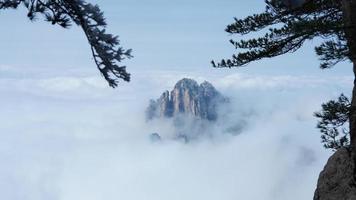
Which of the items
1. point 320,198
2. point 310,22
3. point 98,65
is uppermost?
point 310,22

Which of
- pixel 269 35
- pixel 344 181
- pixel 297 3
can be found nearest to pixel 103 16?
pixel 297 3

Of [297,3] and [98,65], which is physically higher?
[297,3]

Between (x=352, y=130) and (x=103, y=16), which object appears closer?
(x=103, y=16)

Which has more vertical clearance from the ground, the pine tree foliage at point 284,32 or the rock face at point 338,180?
the pine tree foliage at point 284,32

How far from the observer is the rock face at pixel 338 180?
10.6 meters

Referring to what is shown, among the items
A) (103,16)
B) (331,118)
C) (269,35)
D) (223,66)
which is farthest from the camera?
(331,118)

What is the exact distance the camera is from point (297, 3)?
973cm

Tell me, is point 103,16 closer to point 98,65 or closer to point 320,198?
point 98,65

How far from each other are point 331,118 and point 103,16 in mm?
11765

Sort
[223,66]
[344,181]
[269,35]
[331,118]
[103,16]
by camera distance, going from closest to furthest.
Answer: [103,16] → [344,181] → [269,35] → [223,66] → [331,118]

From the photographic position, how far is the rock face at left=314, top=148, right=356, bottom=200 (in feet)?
34.9

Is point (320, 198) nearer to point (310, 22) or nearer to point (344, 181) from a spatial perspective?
point (344, 181)

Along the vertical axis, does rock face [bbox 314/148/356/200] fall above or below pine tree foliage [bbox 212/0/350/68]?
below

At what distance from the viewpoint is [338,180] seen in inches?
432
